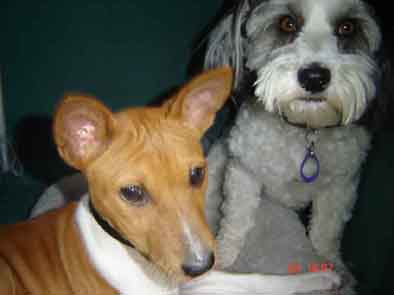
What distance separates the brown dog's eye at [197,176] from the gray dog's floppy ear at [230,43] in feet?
2.05

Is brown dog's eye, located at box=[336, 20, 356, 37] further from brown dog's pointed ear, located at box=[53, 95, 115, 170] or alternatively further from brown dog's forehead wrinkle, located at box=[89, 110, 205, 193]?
brown dog's pointed ear, located at box=[53, 95, 115, 170]

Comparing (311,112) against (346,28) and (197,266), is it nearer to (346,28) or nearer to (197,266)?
(346,28)

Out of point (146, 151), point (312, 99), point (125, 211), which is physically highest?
point (312, 99)

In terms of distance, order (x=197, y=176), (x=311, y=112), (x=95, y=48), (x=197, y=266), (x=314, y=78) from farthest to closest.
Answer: (x=95, y=48)
(x=311, y=112)
(x=314, y=78)
(x=197, y=176)
(x=197, y=266)

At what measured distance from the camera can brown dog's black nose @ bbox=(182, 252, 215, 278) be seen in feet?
3.87

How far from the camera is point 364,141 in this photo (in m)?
1.77

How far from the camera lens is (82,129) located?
50.1 inches

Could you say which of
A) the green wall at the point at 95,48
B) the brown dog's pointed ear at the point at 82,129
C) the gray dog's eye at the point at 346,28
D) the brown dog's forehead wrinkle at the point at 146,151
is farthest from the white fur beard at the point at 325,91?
the green wall at the point at 95,48

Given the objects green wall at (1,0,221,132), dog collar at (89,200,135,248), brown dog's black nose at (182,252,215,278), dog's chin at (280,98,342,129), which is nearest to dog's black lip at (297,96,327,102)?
dog's chin at (280,98,342,129)

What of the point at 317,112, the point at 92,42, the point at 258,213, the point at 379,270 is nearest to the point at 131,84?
the point at 92,42

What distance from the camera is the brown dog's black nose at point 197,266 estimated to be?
1181 mm

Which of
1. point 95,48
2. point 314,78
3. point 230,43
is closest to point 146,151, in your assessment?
point 314,78

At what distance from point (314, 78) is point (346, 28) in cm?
32

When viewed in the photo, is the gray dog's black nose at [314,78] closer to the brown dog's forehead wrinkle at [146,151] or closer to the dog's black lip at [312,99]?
the dog's black lip at [312,99]
